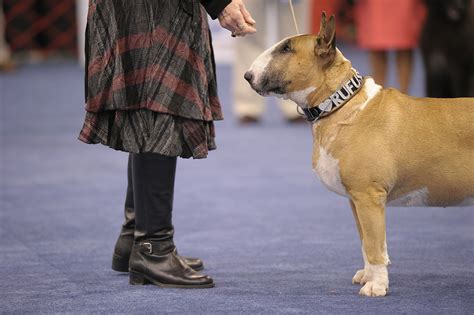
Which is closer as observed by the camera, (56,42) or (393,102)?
(393,102)

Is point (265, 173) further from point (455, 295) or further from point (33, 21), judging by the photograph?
point (33, 21)

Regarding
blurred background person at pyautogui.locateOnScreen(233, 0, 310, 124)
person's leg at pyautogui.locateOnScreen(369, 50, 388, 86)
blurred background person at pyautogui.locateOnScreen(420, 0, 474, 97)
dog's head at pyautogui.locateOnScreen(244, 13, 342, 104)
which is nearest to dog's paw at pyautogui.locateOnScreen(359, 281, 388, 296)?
dog's head at pyautogui.locateOnScreen(244, 13, 342, 104)

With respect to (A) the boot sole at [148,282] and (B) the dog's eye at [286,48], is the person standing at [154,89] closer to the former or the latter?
(A) the boot sole at [148,282]

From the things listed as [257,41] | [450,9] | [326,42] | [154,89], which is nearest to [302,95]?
[326,42]

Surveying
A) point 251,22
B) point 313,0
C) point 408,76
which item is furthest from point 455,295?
point 313,0

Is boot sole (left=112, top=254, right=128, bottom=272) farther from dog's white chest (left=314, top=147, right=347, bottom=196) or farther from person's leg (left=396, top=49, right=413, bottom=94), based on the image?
person's leg (left=396, top=49, right=413, bottom=94)

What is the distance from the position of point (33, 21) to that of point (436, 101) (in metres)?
10.9

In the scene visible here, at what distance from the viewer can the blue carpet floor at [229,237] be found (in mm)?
3324

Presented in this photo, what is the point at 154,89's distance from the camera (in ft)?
11.0

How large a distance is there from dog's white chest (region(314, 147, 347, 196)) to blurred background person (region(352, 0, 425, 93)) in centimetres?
460

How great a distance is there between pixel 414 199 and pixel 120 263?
1215mm

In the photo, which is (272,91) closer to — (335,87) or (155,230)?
(335,87)

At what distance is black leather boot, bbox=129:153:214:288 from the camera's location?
347cm

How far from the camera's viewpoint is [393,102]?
3348 millimetres
